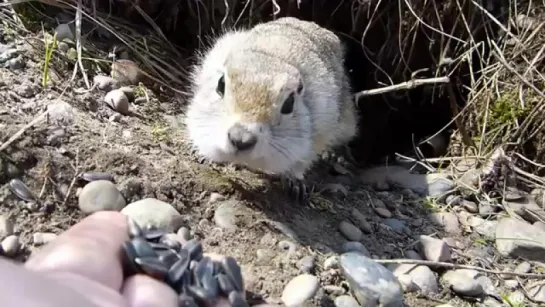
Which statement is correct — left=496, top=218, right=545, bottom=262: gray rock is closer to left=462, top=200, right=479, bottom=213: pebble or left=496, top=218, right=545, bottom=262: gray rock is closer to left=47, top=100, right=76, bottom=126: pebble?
left=462, top=200, right=479, bottom=213: pebble

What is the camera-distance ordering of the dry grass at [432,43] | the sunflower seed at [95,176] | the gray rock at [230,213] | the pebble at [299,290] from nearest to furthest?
the pebble at [299,290], the sunflower seed at [95,176], the gray rock at [230,213], the dry grass at [432,43]

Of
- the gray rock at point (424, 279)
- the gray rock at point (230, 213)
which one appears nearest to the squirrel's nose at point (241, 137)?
the gray rock at point (230, 213)

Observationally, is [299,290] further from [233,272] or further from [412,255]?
[412,255]

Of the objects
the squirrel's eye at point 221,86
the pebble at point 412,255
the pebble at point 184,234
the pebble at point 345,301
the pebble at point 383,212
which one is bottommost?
the pebble at point 383,212

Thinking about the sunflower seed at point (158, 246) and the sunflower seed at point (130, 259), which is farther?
the sunflower seed at point (158, 246)

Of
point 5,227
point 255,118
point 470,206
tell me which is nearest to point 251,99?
point 255,118

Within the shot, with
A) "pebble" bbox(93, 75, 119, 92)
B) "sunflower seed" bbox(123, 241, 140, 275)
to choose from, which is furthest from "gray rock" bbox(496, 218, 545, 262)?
"pebble" bbox(93, 75, 119, 92)

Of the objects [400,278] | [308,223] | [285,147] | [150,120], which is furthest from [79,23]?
[400,278]

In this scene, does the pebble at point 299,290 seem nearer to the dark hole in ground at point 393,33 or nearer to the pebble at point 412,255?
the pebble at point 412,255
